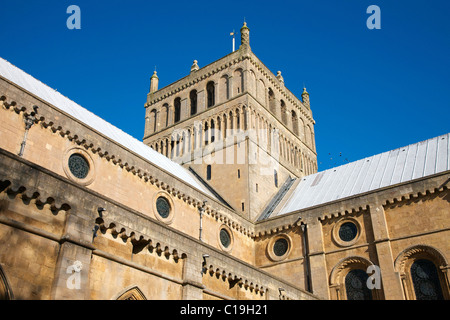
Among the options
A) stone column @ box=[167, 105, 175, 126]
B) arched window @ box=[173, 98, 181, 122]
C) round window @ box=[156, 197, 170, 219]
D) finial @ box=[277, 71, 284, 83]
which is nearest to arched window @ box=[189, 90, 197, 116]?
arched window @ box=[173, 98, 181, 122]

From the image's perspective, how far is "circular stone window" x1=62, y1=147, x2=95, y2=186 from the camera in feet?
71.4

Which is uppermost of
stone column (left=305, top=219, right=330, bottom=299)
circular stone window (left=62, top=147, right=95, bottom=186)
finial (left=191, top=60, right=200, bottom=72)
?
finial (left=191, top=60, right=200, bottom=72)

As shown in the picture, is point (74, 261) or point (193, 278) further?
point (193, 278)

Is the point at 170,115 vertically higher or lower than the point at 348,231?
higher

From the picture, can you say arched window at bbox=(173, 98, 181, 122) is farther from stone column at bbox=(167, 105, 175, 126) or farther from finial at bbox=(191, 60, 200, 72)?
finial at bbox=(191, 60, 200, 72)

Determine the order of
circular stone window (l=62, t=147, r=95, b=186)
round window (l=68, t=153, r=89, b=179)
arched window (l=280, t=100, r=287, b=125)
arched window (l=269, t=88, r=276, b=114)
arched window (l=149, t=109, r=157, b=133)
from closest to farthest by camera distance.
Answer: circular stone window (l=62, t=147, r=95, b=186), round window (l=68, t=153, r=89, b=179), arched window (l=269, t=88, r=276, b=114), arched window (l=280, t=100, r=287, b=125), arched window (l=149, t=109, r=157, b=133)

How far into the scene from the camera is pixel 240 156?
34875 mm

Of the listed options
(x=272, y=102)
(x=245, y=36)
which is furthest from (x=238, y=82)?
(x=245, y=36)

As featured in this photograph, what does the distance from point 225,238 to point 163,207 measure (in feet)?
18.0

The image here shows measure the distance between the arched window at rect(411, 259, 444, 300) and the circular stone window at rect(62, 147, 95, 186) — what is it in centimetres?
1809

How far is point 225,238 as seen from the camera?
29.4 m

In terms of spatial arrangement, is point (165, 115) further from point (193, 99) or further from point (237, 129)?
point (237, 129)

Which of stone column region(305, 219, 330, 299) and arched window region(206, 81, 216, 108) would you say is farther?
arched window region(206, 81, 216, 108)

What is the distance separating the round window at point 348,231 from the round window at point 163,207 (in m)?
10.8
